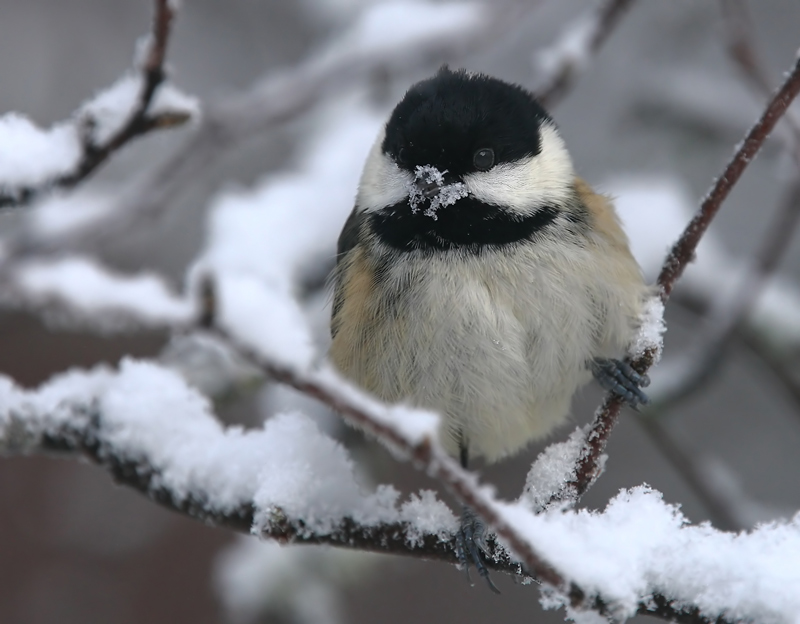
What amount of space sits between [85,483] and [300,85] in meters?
1.56

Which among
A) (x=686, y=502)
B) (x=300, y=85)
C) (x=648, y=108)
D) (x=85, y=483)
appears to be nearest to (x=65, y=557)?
(x=85, y=483)

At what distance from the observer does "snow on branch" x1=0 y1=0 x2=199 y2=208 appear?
97cm

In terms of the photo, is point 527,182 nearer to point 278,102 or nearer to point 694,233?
point 694,233

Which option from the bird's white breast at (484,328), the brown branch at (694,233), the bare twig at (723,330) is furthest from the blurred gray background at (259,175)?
the brown branch at (694,233)

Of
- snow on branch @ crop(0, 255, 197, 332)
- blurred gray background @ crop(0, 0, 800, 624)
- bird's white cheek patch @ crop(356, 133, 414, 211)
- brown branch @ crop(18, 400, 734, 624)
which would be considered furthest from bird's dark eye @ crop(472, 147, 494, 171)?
blurred gray background @ crop(0, 0, 800, 624)

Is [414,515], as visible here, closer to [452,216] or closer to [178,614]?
[452,216]

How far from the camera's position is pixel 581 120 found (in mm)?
3070

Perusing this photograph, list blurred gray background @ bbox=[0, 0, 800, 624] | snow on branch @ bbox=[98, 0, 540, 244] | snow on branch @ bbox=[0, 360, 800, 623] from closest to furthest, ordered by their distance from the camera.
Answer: snow on branch @ bbox=[0, 360, 800, 623] < snow on branch @ bbox=[98, 0, 540, 244] < blurred gray background @ bbox=[0, 0, 800, 624]

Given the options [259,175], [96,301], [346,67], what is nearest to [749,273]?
[346,67]

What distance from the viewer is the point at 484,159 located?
1.42 meters

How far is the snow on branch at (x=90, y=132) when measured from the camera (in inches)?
38.0

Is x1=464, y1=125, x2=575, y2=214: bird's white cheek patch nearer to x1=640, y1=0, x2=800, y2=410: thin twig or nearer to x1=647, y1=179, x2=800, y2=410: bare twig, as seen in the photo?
x1=640, y1=0, x2=800, y2=410: thin twig

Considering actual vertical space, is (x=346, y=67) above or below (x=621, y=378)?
above

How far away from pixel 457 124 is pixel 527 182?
19 centimetres
